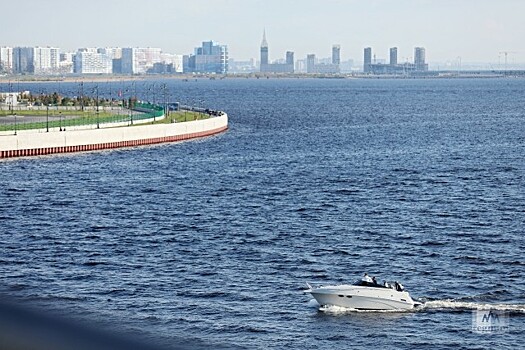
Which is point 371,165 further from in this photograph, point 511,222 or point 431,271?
point 431,271

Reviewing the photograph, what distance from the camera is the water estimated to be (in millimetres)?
28891

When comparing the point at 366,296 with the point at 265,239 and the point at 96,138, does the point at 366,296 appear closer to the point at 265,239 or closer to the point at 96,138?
the point at 265,239

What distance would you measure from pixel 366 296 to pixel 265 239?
12.4 meters

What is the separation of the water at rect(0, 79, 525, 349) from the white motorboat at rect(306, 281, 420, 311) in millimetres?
401

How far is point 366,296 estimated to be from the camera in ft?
101

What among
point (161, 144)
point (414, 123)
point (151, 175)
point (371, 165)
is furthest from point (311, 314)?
point (414, 123)

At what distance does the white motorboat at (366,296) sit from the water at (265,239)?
40cm

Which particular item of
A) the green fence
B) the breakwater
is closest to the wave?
the breakwater

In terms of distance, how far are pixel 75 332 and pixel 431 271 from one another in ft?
114

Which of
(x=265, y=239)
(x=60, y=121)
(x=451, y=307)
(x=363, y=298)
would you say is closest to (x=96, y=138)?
(x=60, y=121)

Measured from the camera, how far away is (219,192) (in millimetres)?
61344

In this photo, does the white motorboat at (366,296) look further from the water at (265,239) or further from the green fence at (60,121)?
the green fence at (60,121)

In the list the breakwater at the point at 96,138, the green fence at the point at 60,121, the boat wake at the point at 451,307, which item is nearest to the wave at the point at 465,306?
the boat wake at the point at 451,307

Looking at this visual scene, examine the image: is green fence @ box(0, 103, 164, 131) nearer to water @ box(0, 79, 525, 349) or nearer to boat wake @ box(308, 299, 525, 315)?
water @ box(0, 79, 525, 349)
